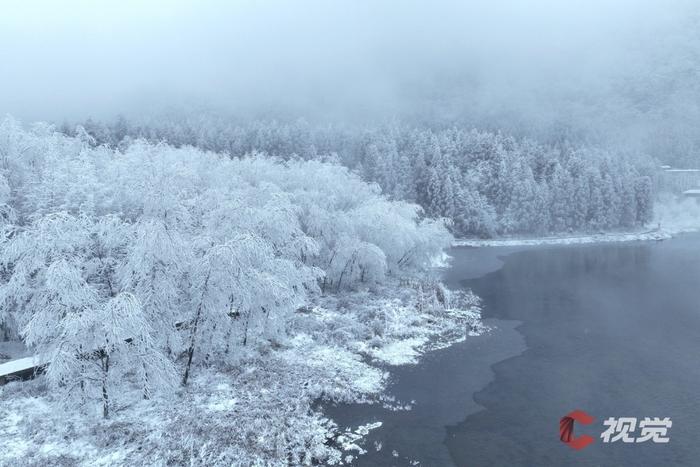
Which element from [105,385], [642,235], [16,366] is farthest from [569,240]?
[16,366]

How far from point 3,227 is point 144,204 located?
7.65m

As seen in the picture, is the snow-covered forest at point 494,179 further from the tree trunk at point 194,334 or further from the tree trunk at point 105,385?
the tree trunk at point 105,385

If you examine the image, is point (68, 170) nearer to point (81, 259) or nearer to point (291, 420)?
point (81, 259)

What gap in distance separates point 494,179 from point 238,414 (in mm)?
91148

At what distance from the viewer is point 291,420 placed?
937 inches

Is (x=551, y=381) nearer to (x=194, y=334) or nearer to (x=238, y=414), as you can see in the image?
(x=238, y=414)

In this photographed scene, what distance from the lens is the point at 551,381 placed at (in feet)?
96.4

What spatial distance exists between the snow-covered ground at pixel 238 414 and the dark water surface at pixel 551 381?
5.82 feet

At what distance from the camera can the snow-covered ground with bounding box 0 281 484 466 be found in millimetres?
20297

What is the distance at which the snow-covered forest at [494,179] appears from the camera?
98.4 metres

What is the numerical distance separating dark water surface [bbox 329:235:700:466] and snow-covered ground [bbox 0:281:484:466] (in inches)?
69.9
